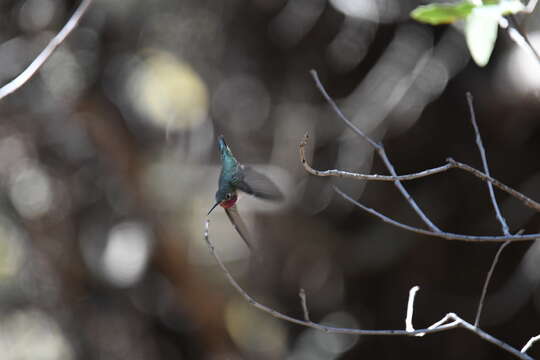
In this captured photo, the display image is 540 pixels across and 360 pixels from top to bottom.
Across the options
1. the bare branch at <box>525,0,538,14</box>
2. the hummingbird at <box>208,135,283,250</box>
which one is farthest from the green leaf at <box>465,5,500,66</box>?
the hummingbird at <box>208,135,283,250</box>

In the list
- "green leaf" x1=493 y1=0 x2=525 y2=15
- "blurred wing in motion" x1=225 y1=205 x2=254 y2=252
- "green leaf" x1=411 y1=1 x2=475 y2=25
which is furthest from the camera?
"blurred wing in motion" x1=225 y1=205 x2=254 y2=252

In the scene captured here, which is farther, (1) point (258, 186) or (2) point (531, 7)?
(1) point (258, 186)

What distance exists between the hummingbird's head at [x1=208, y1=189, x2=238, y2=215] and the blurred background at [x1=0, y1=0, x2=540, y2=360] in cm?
168

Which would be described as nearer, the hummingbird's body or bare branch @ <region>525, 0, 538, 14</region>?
bare branch @ <region>525, 0, 538, 14</region>

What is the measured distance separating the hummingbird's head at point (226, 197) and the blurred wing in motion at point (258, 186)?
3 cm

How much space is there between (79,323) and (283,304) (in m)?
1.10

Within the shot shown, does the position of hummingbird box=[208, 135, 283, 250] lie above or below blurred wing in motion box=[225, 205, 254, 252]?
above

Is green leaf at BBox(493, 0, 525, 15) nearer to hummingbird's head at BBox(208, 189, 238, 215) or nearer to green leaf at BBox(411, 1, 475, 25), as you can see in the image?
green leaf at BBox(411, 1, 475, 25)

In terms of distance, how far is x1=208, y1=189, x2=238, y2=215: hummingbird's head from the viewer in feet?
4.53

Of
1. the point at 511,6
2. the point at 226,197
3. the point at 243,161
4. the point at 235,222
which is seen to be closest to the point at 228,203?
the point at 226,197

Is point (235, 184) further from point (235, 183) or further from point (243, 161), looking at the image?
point (243, 161)

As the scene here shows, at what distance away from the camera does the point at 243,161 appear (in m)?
3.38

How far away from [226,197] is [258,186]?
132 mm

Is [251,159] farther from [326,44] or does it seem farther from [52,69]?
[52,69]
